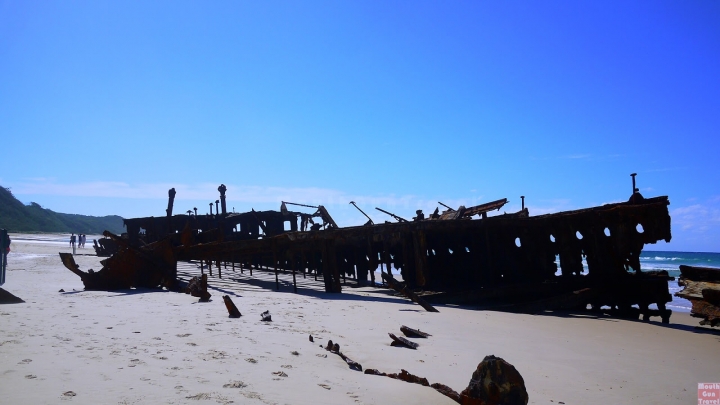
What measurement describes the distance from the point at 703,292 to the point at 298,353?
340 inches

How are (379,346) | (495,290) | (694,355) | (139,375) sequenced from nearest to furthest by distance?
(139,375) → (379,346) → (694,355) → (495,290)

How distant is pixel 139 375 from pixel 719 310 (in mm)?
10452

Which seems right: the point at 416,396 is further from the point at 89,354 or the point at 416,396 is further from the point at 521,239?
the point at 521,239

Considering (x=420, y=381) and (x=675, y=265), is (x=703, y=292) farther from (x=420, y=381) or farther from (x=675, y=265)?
(x=675, y=265)

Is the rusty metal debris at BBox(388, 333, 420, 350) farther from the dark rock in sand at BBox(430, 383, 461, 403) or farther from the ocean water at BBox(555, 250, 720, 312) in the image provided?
the ocean water at BBox(555, 250, 720, 312)

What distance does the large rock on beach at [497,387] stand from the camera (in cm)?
371

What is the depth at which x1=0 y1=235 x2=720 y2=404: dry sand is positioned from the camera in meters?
3.88

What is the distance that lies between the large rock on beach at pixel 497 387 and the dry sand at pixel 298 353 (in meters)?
0.45

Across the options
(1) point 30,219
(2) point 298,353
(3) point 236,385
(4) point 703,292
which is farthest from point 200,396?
(1) point 30,219

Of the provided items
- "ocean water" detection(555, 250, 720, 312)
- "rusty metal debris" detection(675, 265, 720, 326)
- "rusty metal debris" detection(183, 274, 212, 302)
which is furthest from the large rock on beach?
"ocean water" detection(555, 250, 720, 312)

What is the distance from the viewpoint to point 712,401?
553cm

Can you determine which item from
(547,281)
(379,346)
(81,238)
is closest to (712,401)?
(379,346)

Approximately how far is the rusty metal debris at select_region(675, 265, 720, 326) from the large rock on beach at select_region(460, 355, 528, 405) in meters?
7.93

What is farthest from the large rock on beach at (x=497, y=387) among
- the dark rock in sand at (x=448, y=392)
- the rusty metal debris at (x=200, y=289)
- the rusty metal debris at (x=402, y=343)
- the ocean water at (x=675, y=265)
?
the ocean water at (x=675, y=265)
